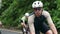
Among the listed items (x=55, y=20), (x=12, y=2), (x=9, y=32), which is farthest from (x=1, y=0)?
(x=55, y=20)

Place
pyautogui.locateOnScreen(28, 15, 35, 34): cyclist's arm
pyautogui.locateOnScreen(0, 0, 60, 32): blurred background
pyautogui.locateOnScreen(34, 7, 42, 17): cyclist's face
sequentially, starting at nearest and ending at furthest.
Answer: pyautogui.locateOnScreen(34, 7, 42, 17): cyclist's face → pyautogui.locateOnScreen(28, 15, 35, 34): cyclist's arm → pyautogui.locateOnScreen(0, 0, 60, 32): blurred background

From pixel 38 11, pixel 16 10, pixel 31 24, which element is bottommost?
pixel 16 10

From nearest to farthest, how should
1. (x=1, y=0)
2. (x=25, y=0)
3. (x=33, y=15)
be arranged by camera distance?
1. (x=33, y=15)
2. (x=25, y=0)
3. (x=1, y=0)

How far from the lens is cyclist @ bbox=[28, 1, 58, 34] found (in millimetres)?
6135

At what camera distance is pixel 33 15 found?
638 centimetres

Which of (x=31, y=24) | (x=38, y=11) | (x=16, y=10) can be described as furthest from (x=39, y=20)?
(x=16, y=10)

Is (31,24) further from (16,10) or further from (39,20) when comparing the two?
(16,10)

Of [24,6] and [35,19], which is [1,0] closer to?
[24,6]

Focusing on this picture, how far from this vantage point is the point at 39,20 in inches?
260

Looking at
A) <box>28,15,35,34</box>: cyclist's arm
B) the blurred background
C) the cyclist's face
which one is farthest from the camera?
the blurred background

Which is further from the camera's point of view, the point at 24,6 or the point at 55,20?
the point at 24,6

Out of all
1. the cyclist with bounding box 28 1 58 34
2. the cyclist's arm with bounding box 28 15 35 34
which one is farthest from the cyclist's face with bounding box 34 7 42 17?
the cyclist's arm with bounding box 28 15 35 34

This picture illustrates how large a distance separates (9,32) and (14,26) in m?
2.22

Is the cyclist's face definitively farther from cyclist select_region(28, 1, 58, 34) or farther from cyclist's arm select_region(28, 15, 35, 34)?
cyclist's arm select_region(28, 15, 35, 34)
